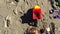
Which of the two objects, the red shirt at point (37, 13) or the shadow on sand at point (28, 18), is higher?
the red shirt at point (37, 13)

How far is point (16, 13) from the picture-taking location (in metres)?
3.78

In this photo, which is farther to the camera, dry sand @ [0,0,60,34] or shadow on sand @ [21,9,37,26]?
shadow on sand @ [21,9,37,26]

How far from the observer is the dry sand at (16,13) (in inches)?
143

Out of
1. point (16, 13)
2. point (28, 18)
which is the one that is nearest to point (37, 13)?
point (28, 18)

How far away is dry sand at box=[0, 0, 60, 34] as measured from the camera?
3.64 meters

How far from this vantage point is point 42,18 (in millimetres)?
3758

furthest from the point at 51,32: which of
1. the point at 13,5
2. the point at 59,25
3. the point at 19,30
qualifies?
the point at 13,5

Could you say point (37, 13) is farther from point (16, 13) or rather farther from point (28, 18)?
point (16, 13)

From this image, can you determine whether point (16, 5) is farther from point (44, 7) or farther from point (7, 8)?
point (44, 7)

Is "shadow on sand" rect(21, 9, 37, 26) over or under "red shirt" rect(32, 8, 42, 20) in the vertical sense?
under

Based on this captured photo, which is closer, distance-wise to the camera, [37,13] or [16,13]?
[37,13]

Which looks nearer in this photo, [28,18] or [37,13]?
[37,13]

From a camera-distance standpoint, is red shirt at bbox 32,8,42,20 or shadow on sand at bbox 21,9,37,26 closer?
red shirt at bbox 32,8,42,20

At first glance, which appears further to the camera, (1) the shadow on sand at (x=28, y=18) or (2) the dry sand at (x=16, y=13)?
(1) the shadow on sand at (x=28, y=18)
